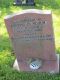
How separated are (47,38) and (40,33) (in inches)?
6.1

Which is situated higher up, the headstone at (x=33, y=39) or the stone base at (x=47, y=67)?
the headstone at (x=33, y=39)

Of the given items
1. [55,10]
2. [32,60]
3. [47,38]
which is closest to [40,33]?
[47,38]

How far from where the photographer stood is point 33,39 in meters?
4.97

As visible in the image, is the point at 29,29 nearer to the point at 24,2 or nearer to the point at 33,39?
the point at 33,39

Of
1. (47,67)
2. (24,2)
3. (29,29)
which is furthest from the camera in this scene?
(24,2)

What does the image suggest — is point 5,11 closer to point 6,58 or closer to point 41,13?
point 6,58

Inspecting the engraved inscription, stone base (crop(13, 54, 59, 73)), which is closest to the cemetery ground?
stone base (crop(13, 54, 59, 73))

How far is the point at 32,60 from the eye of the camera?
5191 mm

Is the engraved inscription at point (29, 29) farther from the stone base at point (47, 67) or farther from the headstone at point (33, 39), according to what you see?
the stone base at point (47, 67)

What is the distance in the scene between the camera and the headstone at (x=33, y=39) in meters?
4.70

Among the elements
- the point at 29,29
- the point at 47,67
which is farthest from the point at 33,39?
the point at 47,67

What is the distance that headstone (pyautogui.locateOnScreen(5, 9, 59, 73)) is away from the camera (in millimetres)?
4703

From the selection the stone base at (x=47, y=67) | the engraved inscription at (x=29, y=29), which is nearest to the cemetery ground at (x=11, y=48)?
the stone base at (x=47, y=67)

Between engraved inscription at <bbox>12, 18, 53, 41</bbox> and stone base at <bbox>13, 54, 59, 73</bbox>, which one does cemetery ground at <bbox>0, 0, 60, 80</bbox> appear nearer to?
stone base at <bbox>13, 54, 59, 73</bbox>
